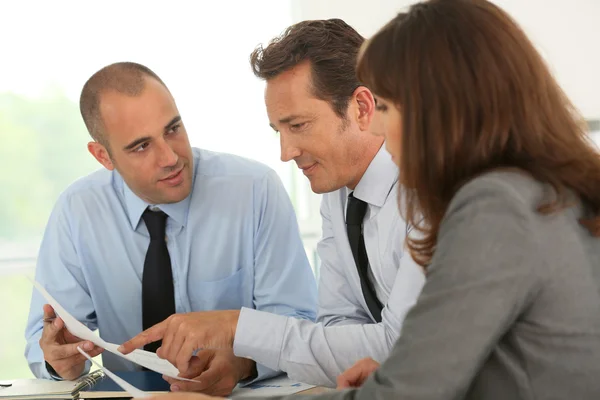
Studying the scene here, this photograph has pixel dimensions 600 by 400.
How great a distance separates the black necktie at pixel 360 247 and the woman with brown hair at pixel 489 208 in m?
0.80

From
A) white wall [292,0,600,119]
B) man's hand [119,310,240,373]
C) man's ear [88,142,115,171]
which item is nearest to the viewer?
man's hand [119,310,240,373]

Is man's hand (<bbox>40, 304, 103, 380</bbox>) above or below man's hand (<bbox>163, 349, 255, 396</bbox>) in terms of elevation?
above

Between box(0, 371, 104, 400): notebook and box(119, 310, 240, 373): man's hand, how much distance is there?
0.17 m

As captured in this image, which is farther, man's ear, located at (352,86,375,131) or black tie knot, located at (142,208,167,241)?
black tie knot, located at (142,208,167,241)

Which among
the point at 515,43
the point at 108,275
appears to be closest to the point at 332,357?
the point at 515,43

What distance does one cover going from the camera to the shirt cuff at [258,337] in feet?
5.18

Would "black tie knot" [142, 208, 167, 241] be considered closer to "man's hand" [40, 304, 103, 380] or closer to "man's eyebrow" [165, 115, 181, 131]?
"man's eyebrow" [165, 115, 181, 131]

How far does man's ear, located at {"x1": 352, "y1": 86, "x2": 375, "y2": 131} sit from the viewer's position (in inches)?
77.7

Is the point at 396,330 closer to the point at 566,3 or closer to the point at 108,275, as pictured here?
the point at 108,275

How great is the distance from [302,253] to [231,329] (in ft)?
2.47

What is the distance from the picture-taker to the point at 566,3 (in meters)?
3.66

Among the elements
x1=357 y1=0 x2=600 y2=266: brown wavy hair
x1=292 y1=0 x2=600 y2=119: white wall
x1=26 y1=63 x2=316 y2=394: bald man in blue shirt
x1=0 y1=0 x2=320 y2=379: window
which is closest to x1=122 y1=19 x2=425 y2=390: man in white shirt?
x1=26 y1=63 x2=316 y2=394: bald man in blue shirt

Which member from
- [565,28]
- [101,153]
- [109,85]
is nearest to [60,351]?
[101,153]

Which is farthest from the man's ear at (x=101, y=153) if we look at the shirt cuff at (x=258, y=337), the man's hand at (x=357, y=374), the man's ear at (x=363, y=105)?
the man's hand at (x=357, y=374)
